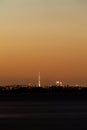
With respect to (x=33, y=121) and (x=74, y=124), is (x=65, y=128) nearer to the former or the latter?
(x=74, y=124)

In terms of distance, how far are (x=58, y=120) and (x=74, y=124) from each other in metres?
5.90

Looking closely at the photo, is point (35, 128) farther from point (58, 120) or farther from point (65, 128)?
point (58, 120)

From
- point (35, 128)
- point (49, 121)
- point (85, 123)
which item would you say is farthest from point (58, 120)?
point (35, 128)

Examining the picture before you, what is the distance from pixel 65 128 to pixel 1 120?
10.5 m

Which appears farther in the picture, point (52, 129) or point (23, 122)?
point (23, 122)

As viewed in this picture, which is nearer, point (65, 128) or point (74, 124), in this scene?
point (65, 128)

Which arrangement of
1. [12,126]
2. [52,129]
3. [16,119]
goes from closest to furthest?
[52,129] → [12,126] → [16,119]

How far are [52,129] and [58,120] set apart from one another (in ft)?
33.6

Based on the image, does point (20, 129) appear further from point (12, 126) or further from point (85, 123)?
point (85, 123)

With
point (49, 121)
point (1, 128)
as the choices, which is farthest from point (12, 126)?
point (49, 121)

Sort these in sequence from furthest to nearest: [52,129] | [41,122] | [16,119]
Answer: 1. [16,119]
2. [41,122]
3. [52,129]

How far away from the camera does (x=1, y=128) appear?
4553cm

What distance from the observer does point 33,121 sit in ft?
175

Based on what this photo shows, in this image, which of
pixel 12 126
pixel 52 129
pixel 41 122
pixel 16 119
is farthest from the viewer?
pixel 16 119
